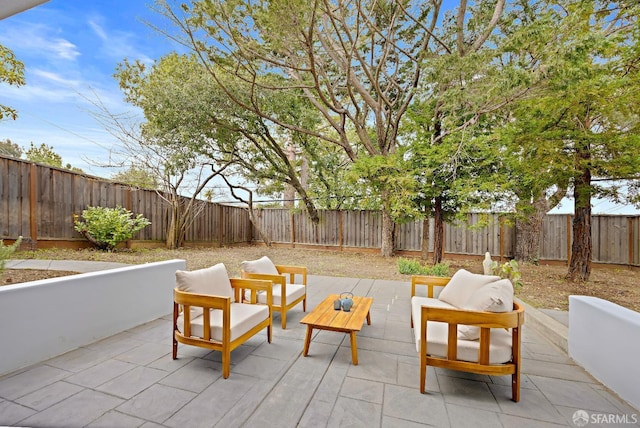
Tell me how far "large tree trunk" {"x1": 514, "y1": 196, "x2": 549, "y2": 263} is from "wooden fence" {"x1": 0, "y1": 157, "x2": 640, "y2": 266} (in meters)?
0.32

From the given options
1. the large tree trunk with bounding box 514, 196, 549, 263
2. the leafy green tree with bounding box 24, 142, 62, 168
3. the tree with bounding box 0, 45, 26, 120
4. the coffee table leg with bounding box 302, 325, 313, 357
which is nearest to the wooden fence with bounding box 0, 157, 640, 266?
the large tree trunk with bounding box 514, 196, 549, 263

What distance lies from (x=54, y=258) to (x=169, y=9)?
4.83 meters

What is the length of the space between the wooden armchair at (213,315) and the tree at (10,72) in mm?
4574

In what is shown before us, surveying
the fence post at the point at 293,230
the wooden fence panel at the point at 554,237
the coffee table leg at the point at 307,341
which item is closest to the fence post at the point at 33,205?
the coffee table leg at the point at 307,341

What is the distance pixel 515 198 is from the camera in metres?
5.39

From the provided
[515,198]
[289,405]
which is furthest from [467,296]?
[515,198]

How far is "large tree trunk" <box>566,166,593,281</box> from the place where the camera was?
425cm

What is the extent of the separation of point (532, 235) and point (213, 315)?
25.4 ft

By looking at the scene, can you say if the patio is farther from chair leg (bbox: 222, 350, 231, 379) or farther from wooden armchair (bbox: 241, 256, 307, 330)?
wooden armchair (bbox: 241, 256, 307, 330)

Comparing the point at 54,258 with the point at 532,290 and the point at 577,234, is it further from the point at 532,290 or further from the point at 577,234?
the point at 577,234

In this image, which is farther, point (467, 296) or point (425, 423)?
point (467, 296)

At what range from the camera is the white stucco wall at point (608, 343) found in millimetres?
1702

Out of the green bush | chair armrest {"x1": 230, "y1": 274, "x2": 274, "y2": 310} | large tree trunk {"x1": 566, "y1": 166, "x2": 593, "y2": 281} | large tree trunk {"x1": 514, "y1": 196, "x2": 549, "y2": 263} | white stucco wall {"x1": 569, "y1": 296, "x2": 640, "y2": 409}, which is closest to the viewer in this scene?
white stucco wall {"x1": 569, "y1": 296, "x2": 640, "y2": 409}

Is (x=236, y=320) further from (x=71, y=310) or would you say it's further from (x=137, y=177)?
(x=137, y=177)
